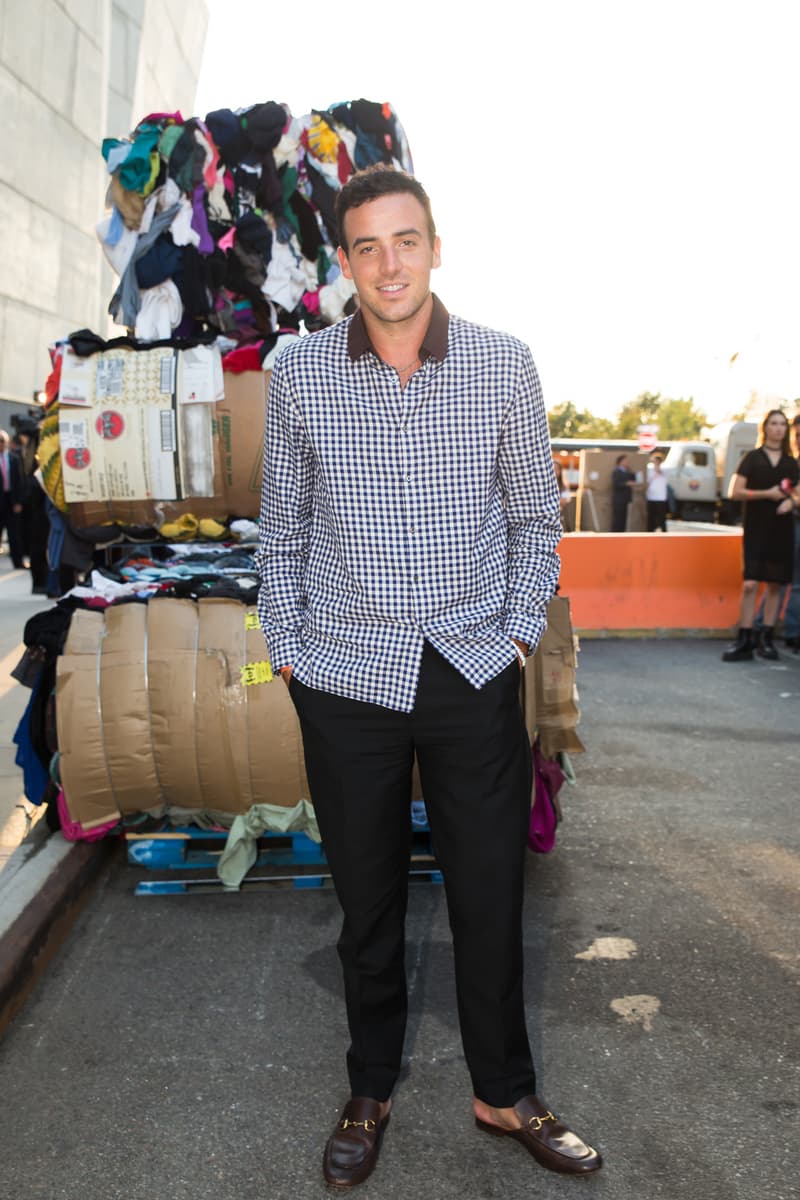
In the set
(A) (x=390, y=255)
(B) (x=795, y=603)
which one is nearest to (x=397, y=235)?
(A) (x=390, y=255)

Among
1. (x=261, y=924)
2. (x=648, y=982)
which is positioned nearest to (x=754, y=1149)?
(x=648, y=982)

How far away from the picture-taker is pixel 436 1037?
325cm

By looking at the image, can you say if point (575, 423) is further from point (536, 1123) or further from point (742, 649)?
point (536, 1123)

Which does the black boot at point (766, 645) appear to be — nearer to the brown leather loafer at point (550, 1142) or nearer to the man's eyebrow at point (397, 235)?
the brown leather loafer at point (550, 1142)

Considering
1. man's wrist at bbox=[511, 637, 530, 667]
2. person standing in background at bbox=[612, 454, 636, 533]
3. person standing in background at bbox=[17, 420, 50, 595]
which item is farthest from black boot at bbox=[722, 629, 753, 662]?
person standing in background at bbox=[612, 454, 636, 533]

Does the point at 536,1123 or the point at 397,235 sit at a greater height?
the point at 397,235

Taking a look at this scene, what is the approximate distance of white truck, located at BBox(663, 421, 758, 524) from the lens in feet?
95.8

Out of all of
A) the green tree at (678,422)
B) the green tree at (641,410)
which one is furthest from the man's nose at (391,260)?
the green tree at (678,422)

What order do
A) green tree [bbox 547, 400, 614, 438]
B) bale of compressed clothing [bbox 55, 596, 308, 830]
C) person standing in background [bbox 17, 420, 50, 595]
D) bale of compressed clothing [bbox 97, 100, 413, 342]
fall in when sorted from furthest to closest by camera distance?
green tree [bbox 547, 400, 614, 438] → person standing in background [bbox 17, 420, 50, 595] → bale of compressed clothing [bbox 97, 100, 413, 342] → bale of compressed clothing [bbox 55, 596, 308, 830]

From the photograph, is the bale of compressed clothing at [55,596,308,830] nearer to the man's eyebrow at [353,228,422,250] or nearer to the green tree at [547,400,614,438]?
the man's eyebrow at [353,228,422,250]

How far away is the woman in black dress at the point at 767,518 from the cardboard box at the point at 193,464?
16.8 ft

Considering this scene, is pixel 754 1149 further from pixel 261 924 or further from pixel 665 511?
pixel 665 511

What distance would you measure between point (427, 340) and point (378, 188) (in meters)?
0.35

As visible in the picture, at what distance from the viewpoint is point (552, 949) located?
381 centimetres
